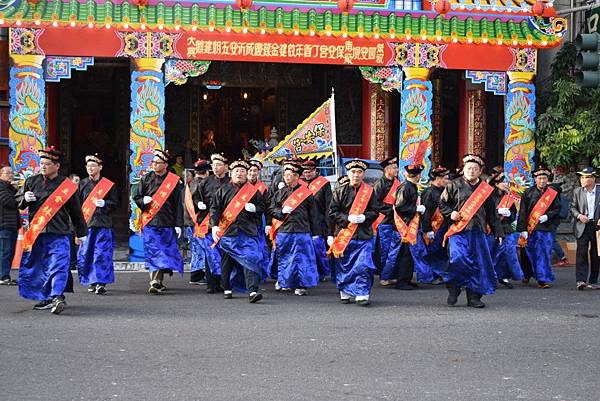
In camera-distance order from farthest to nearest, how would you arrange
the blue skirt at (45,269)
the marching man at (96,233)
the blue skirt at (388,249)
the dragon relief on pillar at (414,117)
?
the dragon relief on pillar at (414,117) → the blue skirt at (388,249) → the marching man at (96,233) → the blue skirt at (45,269)

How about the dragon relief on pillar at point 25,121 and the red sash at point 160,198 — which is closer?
the red sash at point 160,198

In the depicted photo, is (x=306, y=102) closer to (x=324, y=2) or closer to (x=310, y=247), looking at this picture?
(x=324, y=2)

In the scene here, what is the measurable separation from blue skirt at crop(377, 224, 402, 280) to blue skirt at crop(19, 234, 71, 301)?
14.9ft

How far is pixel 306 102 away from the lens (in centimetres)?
2164

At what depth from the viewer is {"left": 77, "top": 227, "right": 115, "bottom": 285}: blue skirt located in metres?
12.1

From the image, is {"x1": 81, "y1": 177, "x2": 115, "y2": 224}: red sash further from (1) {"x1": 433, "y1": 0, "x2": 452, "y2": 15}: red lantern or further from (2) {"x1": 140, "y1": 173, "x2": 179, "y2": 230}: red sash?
(1) {"x1": 433, "y1": 0, "x2": 452, "y2": 15}: red lantern

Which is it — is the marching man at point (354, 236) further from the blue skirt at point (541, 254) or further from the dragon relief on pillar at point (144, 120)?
the dragon relief on pillar at point (144, 120)

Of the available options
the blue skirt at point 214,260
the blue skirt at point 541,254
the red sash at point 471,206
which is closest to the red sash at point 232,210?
the blue skirt at point 214,260

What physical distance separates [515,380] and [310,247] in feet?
17.4

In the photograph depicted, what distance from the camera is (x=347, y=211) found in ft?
37.8

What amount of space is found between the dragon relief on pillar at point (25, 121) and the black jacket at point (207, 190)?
167 inches

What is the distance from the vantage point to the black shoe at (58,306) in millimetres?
10070

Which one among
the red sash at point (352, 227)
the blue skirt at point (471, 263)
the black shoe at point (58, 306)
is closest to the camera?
the black shoe at point (58, 306)

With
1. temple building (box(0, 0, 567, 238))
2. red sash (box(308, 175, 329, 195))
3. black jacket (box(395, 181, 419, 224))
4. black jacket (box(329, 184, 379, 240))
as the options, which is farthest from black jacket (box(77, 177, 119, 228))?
black jacket (box(395, 181, 419, 224))
